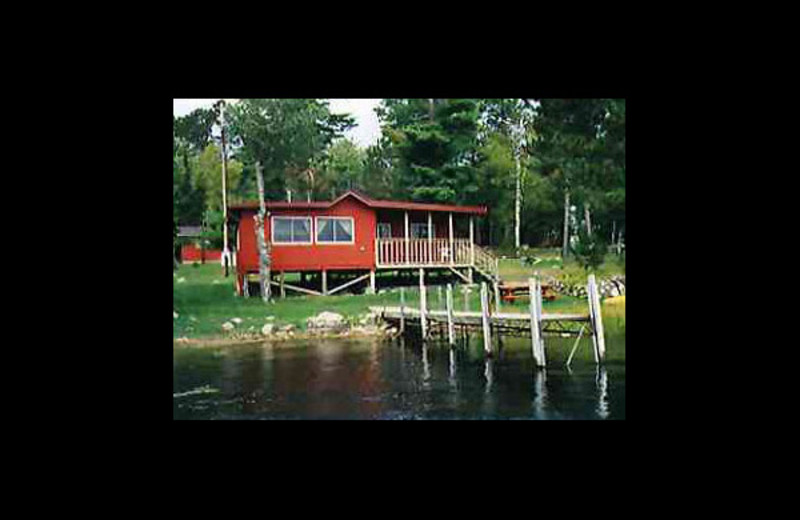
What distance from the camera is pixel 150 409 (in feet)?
14.9

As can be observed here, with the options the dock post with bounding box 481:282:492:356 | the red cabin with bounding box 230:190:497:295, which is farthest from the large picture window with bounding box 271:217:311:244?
the dock post with bounding box 481:282:492:356

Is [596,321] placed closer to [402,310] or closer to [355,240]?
[402,310]

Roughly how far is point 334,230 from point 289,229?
1.00ft

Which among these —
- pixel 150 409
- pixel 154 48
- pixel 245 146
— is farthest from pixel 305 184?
pixel 150 409

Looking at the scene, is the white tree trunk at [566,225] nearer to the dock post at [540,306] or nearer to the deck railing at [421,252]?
the dock post at [540,306]

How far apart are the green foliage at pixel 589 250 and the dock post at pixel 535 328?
340mm

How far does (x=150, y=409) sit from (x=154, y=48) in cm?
219

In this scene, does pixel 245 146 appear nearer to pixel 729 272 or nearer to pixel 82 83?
pixel 82 83

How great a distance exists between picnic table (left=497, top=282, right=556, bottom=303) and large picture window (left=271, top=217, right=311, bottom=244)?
Result: 4.54 feet

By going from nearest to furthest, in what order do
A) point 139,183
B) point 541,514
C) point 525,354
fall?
point 541,514 → point 139,183 → point 525,354

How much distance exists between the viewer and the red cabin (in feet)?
16.3

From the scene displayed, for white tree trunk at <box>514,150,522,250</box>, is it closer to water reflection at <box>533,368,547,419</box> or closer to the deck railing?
the deck railing

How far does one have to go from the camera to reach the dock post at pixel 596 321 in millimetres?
4762

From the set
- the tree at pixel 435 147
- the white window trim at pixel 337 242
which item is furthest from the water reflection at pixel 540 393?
the white window trim at pixel 337 242
